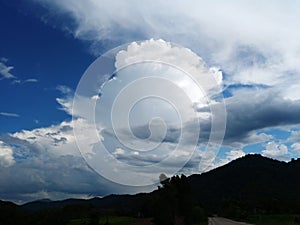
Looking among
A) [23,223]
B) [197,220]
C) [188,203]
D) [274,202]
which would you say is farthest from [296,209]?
[23,223]

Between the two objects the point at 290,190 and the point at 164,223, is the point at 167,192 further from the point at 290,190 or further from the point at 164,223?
the point at 290,190

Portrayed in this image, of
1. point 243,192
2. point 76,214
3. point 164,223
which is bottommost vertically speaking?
point 164,223

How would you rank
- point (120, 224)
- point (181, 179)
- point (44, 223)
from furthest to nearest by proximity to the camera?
point (120, 224), point (181, 179), point (44, 223)

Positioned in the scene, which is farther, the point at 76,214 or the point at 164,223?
the point at 76,214

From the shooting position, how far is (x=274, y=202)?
137250 mm

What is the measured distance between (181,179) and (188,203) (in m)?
3.83

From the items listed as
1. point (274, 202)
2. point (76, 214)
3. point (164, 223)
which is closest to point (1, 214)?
point (164, 223)

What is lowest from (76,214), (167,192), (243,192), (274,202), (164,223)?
(164,223)

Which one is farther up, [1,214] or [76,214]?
[76,214]

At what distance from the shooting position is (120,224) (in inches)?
3433

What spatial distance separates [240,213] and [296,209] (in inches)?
A: 659

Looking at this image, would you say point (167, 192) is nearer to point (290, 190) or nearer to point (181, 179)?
point (181, 179)

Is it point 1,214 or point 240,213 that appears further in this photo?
point 240,213

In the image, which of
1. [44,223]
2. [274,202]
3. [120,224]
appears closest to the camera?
[44,223]
